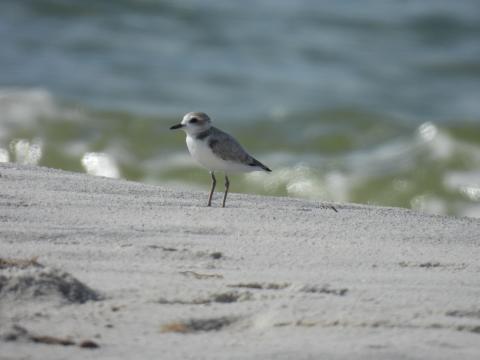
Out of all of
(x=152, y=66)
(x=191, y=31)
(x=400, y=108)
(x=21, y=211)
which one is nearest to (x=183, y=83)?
(x=152, y=66)

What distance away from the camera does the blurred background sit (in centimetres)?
1139

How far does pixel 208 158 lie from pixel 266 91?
26.2 feet

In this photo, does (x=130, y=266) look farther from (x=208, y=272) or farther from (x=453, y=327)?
(x=453, y=327)

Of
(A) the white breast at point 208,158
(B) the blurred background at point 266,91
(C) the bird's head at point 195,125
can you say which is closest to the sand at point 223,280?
(A) the white breast at point 208,158

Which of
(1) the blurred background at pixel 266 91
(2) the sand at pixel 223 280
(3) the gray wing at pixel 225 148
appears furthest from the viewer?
(1) the blurred background at pixel 266 91

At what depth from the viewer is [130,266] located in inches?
164

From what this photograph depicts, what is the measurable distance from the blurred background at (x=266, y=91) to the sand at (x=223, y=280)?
5.67 meters

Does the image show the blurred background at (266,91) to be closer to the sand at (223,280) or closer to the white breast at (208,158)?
the white breast at (208,158)

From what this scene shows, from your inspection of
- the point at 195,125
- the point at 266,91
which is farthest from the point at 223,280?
the point at 266,91

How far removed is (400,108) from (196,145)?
25.6 feet

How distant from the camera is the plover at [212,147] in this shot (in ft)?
20.5

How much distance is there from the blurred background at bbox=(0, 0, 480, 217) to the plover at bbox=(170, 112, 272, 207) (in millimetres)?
4670

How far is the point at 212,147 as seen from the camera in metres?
6.23

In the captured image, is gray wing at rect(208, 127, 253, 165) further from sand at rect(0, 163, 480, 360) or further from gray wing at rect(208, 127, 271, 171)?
sand at rect(0, 163, 480, 360)
